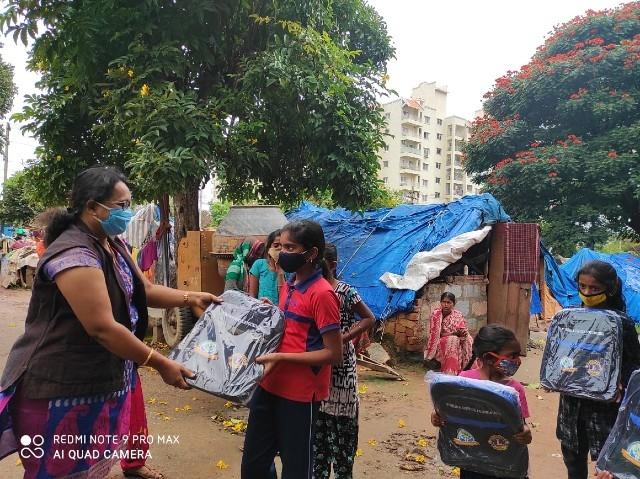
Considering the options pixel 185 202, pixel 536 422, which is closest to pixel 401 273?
pixel 536 422

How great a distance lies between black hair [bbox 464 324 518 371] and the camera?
234cm

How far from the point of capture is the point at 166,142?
605 cm

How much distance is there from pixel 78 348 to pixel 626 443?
2105 millimetres

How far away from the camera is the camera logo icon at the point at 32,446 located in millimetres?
1889

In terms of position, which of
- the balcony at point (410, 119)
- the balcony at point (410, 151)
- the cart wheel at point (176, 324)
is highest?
the balcony at point (410, 119)

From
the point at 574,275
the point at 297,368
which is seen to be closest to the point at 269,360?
the point at 297,368

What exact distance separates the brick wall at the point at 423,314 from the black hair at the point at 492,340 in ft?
16.6

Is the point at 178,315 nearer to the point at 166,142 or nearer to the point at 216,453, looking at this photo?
the point at 166,142

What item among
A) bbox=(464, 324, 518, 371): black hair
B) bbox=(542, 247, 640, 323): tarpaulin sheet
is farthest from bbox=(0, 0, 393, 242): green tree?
bbox=(542, 247, 640, 323): tarpaulin sheet

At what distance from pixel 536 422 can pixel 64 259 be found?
498 cm

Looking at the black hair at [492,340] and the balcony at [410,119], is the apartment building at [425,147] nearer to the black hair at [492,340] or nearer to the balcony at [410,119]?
the balcony at [410,119]

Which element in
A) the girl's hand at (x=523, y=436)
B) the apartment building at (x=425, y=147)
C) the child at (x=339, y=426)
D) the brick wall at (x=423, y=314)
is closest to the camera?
the girl's hand at (x=523, y=436)

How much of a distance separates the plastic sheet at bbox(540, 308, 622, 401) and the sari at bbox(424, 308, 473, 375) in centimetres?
329

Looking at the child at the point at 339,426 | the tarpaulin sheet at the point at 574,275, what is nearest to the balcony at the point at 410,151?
the tarpaulin sheet at the point at 574,275
